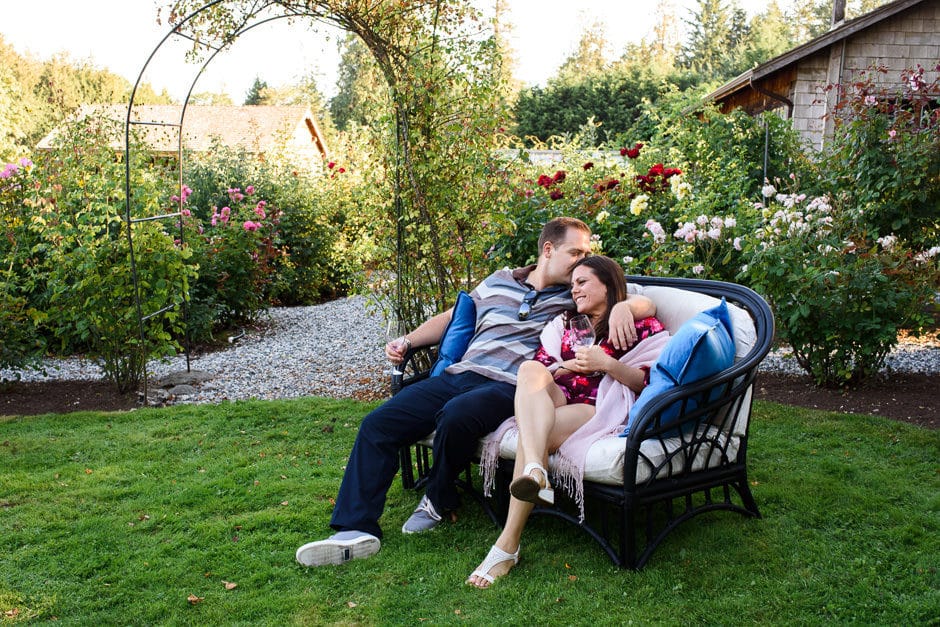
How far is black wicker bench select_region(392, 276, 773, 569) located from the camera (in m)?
2.55

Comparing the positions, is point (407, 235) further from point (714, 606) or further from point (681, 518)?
point (714, 606)

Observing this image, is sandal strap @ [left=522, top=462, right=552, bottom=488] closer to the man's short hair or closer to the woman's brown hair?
the woman's brown hair

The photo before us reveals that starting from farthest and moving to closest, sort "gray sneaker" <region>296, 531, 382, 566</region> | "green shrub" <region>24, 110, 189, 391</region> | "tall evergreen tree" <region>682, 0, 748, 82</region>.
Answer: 1. "tall evergreen tree" <region>682, 0, 748, 82</region>
2. "green shrub" <region>24, 110, 189, 391</region>
3. "gray sneaker" <region>296, 531, 382, 566</region>

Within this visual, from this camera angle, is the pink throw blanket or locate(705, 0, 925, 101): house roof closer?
the pink throw blanket

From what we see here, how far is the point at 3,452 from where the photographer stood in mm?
4164

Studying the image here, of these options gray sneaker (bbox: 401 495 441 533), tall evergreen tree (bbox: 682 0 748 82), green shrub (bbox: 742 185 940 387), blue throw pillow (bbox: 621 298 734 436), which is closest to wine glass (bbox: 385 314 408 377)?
gray sneaker (bbox: 401 495 441 533)

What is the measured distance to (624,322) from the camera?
2.90m

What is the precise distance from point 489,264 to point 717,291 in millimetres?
2199

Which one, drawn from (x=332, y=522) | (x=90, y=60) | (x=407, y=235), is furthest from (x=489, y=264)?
(x=90, y=60)

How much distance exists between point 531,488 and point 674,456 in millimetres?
510

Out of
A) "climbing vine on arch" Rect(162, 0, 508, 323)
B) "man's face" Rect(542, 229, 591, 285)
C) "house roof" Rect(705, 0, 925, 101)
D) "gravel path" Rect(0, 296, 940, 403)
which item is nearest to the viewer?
"man's face" Rect(542, 229, 591, 285)

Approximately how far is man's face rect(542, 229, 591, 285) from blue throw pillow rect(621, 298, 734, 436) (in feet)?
2.23

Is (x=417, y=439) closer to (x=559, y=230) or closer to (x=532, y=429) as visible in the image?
(x=532, y=429)

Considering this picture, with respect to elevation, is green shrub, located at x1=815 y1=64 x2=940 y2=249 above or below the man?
above
